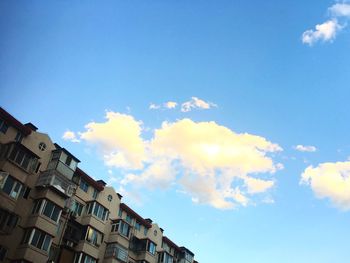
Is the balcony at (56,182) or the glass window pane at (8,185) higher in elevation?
the balcony at (56,182)

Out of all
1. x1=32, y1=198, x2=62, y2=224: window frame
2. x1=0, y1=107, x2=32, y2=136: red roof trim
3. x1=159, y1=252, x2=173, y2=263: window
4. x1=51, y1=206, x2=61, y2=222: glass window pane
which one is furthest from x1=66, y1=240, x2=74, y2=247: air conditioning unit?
x1=159, y1=252, x2=173, y2=263: window

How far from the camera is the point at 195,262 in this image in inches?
2292

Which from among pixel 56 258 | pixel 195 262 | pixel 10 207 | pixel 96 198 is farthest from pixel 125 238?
pixel 195 262

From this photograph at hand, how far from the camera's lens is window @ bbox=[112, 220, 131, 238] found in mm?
42866

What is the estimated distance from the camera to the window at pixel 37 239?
31.8 metres

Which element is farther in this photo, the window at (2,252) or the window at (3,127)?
the window at (3,127)

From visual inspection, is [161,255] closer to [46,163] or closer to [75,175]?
[75,175]

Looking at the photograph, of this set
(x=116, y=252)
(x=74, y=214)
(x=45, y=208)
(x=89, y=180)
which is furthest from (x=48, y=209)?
(x=116, y=252)

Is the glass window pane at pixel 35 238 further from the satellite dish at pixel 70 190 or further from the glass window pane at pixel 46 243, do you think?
the satellite dish at pixel 70 190

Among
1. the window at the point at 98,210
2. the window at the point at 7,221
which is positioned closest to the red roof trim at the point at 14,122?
the window at the point at 7,221

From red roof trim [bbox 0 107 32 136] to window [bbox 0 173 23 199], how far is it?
5417mm

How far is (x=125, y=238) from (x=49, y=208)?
12167 millimetres

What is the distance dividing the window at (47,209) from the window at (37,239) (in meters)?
1.75

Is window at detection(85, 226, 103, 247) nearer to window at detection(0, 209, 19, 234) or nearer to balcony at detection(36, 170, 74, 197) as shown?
balcony at detection(36, 170, 74, 197)
